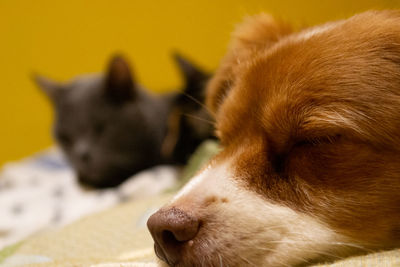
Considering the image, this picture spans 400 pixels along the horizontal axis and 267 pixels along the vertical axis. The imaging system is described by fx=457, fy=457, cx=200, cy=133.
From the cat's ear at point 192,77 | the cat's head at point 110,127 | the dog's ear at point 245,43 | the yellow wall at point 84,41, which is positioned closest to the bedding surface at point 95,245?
the dog's ear at point 245,43

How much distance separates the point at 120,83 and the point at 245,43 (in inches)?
51.3

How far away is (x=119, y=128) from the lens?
9.10 feet

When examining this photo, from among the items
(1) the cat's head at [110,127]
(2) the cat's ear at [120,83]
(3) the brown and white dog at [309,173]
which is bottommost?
(1) the cat's head at [110,127]

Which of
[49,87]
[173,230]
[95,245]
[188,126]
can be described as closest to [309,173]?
[173,230]

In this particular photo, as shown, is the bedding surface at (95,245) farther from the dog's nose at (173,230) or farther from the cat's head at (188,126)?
the cat's head at (188,126)

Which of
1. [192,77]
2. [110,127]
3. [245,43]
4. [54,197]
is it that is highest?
[245,43]

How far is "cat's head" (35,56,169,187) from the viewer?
8.91 feet

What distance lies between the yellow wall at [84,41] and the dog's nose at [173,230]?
109 inches

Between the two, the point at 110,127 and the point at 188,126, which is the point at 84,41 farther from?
the point at 188,126

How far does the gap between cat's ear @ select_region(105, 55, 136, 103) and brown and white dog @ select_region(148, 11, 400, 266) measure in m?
1.72

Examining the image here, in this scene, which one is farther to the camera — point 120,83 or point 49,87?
point 49,87

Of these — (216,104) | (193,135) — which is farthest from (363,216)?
(193,135)

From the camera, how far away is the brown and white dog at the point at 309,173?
3.35 ft

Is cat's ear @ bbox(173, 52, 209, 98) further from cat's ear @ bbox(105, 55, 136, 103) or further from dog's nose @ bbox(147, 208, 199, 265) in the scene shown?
dog's nose @ bbox(147, 208, 199, 265)
